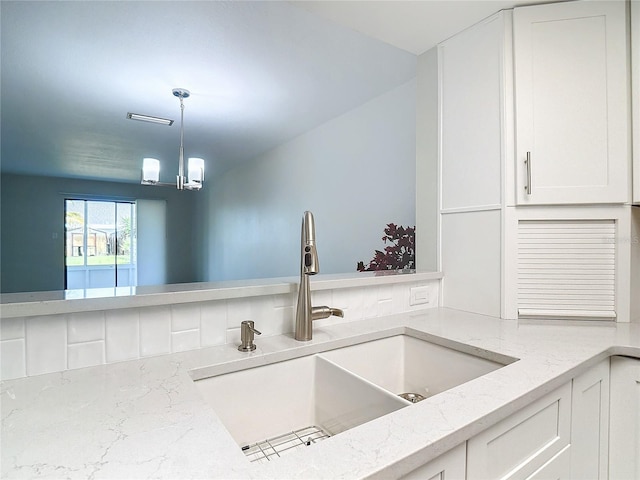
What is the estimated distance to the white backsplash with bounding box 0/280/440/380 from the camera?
0.73 m

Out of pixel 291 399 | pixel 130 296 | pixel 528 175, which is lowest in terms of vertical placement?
pixel 291 399

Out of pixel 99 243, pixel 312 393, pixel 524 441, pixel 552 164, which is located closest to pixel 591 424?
pixel 524 441

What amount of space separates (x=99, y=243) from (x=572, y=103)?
8.25m

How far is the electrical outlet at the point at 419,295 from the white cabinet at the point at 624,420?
65 cm

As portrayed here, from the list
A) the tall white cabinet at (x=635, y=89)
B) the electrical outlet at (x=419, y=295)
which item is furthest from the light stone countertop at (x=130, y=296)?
the tall white cabinet at (x=635, y=89)

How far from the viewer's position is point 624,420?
0.96 meters

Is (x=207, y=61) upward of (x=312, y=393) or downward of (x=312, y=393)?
upward

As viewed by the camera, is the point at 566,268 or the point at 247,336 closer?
the point at 247,336

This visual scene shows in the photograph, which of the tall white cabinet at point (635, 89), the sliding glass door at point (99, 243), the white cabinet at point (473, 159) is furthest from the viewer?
the sliding glass door at point (99, 243)

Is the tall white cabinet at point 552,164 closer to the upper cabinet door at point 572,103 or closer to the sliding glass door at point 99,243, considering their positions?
the upper cabinet door at point 572,103

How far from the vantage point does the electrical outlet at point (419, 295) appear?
1.42m

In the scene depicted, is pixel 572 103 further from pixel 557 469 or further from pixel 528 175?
pixel 557 469

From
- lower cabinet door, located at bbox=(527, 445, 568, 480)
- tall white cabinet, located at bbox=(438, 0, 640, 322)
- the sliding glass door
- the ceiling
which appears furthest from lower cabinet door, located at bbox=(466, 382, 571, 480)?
the sliding glass door

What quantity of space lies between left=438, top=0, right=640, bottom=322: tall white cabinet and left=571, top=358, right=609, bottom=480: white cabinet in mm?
392
